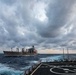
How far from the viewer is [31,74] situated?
108 feet

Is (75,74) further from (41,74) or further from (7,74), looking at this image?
(7,74)

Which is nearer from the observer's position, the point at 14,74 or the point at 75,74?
the point at 75,74

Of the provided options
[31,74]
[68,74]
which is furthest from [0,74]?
[68,74]

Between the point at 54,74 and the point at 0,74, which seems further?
the point at 0,74

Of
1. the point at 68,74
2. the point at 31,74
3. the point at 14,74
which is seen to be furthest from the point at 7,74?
the point at 68,74

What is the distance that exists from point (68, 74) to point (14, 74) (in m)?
23.8

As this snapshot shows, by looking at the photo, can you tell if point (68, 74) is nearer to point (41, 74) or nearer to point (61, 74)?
point (61, 74)

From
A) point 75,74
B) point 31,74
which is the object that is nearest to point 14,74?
point 31,74

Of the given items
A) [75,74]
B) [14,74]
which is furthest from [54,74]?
[14,74]

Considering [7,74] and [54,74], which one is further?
[7,74]

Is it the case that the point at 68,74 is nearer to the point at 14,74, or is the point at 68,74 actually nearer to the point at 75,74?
the point at 75,74

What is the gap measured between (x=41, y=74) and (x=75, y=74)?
20.4 ft

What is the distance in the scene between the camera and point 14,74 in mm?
52812

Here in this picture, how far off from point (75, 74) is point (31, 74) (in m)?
8.05
